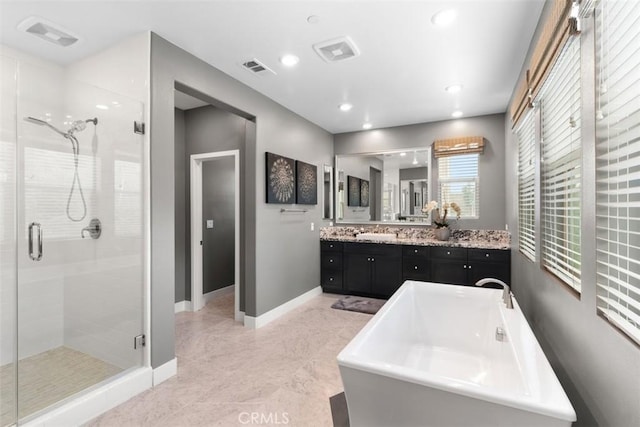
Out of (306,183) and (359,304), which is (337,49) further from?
(359,304)

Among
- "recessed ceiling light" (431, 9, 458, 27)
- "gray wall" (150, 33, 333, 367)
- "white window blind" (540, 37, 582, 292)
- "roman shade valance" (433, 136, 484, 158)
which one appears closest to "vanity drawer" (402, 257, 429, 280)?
"gray wall" (150, 33, 333, 367)

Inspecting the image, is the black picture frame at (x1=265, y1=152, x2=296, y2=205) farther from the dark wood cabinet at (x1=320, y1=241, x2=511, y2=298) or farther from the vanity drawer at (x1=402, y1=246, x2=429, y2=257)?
the vanity drawer at (x1=402, y1=246, x2=429, y2=257)

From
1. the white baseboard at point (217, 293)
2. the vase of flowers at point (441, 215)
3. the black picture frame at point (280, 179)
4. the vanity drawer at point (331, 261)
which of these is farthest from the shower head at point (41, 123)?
the vase of flowers at point (441, 215)

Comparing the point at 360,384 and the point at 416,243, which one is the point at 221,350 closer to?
the point at 360,384

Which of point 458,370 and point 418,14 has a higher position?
point 418,14

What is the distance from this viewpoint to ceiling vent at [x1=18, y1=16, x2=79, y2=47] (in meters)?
2.14

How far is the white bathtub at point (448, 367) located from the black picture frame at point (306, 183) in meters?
1.97

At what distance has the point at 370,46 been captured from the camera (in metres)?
2.46

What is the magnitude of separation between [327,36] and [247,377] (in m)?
2.74

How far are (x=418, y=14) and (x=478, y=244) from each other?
285 cm

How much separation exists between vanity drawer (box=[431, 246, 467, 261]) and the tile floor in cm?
129

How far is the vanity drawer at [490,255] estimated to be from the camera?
145 inches

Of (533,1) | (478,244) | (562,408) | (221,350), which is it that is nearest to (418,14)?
(533,1)

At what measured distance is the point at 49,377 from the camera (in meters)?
2.04
